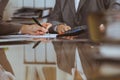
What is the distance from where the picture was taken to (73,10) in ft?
8.46

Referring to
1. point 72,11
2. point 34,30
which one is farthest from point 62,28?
point 72,11

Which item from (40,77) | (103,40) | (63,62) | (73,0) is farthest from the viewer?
(73,0)

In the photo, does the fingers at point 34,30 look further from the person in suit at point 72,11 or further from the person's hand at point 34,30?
the person in suit at point 72,11

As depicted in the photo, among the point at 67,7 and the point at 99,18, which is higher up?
the point at 99,18

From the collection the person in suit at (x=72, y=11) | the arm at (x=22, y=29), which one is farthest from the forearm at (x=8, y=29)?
the person in suit at (x=72, y=11)

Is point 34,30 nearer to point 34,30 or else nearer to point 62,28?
point 34,30

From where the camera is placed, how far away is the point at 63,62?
3.14 feet

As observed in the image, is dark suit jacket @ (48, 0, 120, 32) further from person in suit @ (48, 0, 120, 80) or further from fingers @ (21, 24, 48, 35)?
fingers @ (21, 24, 48, 35)

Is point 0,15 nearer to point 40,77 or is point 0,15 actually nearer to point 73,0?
point 73,0

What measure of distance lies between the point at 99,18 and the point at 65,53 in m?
0.74

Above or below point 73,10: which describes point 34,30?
below

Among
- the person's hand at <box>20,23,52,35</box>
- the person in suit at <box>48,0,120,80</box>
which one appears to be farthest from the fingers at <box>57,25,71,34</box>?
the person's hand at <box>20,23,52,35</box>

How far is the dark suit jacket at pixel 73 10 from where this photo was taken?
8.11 ft

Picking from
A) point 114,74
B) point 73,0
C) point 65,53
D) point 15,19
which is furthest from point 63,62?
point 15,19
